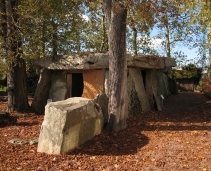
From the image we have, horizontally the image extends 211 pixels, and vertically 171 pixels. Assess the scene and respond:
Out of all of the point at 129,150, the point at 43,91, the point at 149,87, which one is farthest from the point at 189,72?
the point at 129,150

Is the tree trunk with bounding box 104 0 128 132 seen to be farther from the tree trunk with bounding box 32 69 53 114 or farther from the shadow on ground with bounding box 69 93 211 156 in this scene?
the tree trunk with bounding box 32 69 53 114

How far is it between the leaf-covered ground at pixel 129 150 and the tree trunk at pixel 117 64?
49 centimetres

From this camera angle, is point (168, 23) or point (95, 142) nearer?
point (95, 142)

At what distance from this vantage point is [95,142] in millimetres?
5719

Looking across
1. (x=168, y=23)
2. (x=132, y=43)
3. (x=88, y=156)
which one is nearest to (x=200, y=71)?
(x=132, y=43)

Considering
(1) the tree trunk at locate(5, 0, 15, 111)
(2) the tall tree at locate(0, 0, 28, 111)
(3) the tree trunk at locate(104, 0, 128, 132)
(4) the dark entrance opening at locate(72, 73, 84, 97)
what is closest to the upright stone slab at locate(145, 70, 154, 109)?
(4) the dark entrance opening at locate(72, 73, 84, 97)

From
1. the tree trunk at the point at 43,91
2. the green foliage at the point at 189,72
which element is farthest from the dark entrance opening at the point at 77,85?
the green foliage at the point at 189,72

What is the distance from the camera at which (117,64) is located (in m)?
6.64

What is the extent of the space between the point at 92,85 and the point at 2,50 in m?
3.47

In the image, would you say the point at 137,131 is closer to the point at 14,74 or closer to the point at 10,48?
the point at 14,74

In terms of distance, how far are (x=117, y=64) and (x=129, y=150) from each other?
90.8 inches

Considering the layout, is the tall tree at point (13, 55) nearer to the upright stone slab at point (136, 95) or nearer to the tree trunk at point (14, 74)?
the tree trunk at point (14, 74)

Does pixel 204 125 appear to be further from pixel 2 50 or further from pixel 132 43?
pixel 132 43

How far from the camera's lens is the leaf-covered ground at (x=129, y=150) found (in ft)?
14.7
